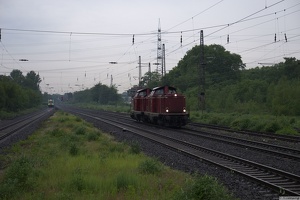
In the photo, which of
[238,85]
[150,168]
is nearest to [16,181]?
[150,168]

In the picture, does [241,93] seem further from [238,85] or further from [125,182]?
[125,182]

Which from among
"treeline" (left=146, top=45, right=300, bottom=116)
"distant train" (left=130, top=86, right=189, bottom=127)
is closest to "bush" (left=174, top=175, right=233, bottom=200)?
"distant train" (left=130, top=86, right=189, bottom=127)

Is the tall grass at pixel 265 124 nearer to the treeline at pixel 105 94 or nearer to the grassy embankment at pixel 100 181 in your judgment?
the grassy embankment at pixel 100 181

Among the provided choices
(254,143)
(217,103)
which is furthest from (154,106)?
(217,103)

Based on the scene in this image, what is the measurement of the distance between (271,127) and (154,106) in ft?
34.6

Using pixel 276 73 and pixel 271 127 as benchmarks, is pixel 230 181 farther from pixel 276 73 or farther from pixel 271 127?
pixel 276 73

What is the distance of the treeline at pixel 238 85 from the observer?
37188 mm

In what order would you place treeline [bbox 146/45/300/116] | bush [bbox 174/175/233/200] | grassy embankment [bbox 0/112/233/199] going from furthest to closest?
treeline [bbox 146/45/300/116] < grassy embankment [bbox 0/112/233/199] < bush [bbox 174/175/233/200]

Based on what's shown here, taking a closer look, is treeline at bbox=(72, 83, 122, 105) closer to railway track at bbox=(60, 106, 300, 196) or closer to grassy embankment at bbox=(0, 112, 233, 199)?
railway track at bbox=(60, 106, 300, 196)

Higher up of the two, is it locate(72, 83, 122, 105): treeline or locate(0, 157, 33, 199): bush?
locate(72, 83, 122, 105): treeline

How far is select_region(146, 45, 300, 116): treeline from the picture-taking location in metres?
Result: 37.2

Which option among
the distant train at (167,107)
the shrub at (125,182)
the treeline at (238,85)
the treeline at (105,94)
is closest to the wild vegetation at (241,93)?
the treeline at (238,85)

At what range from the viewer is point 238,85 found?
172 ft

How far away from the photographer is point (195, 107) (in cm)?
5419
